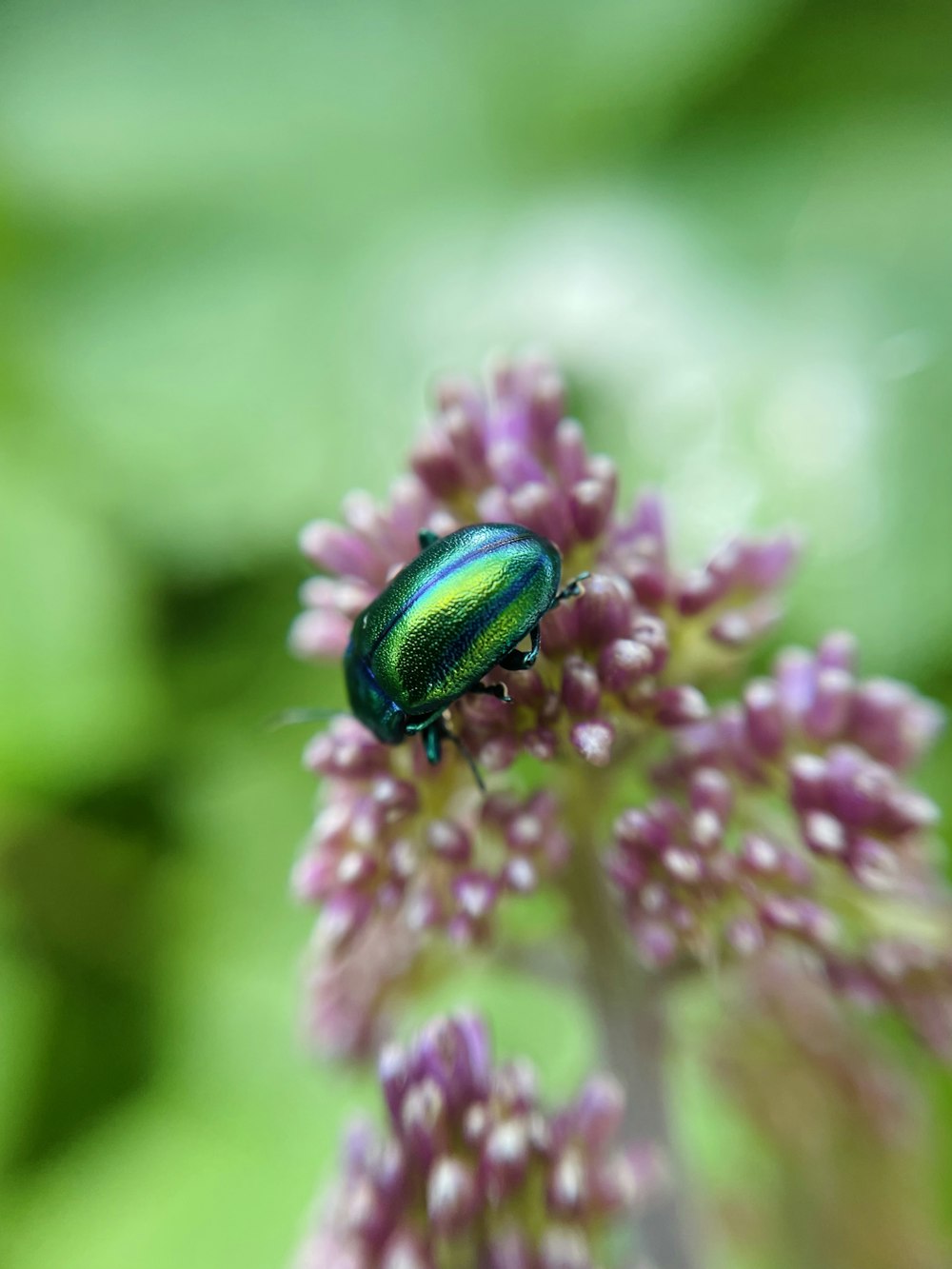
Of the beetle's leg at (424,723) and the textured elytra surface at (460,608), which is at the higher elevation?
the textured elytra surface at (460,608)

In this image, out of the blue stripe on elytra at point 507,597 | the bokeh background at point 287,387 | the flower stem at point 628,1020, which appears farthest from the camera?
the bokeh background at point 287,387

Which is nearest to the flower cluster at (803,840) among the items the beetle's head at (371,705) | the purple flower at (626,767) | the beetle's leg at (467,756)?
the purple flower at (626,767)

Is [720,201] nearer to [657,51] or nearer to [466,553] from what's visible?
[657,51]

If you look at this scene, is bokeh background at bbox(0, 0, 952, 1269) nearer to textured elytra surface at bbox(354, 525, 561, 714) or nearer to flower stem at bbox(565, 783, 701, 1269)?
flower stem at bbox(565, 783, 701, 1269)

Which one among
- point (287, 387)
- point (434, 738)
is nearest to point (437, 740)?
point (434, 738)

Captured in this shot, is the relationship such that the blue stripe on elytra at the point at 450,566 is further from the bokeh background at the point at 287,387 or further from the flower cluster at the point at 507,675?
the bokeh background at the point at 287,387

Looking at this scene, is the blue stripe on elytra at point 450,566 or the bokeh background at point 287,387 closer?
the blue stripe on elytra at point 450,566

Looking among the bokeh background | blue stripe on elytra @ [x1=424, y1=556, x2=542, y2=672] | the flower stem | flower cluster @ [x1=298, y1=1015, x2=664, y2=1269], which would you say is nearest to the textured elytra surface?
blue stripe on elytra @ [x1=424, y1=556, x2=542, y2=672]
